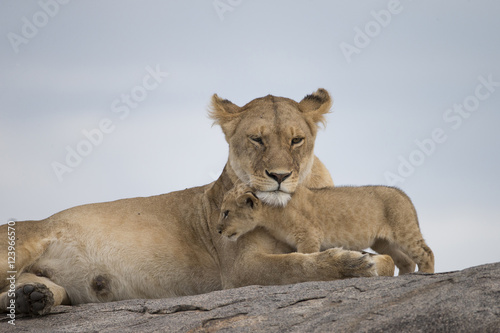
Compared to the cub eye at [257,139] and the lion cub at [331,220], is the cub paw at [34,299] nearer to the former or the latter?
the lion cub at [331,220]

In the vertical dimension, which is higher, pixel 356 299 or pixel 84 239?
pixel 84 239

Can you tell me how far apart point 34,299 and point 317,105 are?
3631mm

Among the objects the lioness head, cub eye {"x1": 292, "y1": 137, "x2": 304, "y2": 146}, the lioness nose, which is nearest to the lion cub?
the lioness head

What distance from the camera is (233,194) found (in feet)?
22.0

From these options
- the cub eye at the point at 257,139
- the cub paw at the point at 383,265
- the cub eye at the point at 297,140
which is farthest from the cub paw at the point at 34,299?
the cub paw at the point at 383,265

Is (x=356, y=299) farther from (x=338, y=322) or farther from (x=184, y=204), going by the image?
(x=184, y=204)

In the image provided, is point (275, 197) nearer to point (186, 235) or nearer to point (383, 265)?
point (383, 265)

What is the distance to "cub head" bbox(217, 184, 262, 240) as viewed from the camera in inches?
259

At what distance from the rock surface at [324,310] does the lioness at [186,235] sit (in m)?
1.04

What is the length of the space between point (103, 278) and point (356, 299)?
3392mm

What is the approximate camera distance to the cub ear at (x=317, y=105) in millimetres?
7471

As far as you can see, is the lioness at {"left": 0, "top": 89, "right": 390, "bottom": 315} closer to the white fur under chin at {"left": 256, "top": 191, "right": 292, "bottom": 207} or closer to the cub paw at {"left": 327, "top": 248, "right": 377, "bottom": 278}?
the white fur under chin at {"left": 256, "top": 191, "right": 292, "bottom": 207}

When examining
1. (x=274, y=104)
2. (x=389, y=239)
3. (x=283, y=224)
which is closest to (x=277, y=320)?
(x=283, y=224)

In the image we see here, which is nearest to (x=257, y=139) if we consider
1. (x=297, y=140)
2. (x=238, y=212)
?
(x=297, y=140)
